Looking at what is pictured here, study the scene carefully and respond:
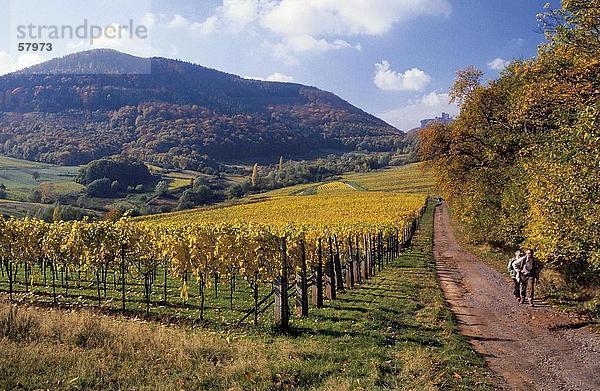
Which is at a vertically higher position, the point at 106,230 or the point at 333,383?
the point at 106,230

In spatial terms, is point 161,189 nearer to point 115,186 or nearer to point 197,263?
point 115,186

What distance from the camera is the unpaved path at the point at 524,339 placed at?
9969mm

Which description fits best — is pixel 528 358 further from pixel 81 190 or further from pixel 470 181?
pixel 81 190

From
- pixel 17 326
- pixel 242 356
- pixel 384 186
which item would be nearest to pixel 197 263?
pixel 17 326

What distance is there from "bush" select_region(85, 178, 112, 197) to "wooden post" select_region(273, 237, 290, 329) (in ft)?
327

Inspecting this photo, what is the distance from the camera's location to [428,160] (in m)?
38.4

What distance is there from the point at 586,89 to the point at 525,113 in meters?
5.65

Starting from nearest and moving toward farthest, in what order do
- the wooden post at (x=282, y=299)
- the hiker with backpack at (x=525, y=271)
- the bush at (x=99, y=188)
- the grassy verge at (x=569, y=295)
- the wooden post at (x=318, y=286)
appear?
the wooden post at (x=282, y=299)
the grassy verge at (x=569, y=295)
the wooden post at (x=318, y=286)
the hiker with backpack at (x=525, y=271)
the bush at (x=99, y=188)

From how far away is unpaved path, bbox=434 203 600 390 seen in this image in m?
9.97

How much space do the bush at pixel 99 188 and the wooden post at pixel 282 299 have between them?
99.6 metres

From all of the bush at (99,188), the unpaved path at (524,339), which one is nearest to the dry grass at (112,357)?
the unpaved path at (524,339)

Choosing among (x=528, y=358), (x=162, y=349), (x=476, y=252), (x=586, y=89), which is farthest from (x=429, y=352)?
(x=476, y=252)

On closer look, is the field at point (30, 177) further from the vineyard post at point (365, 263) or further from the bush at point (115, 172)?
the vineyard post at point (365, 263)

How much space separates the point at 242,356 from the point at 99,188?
4104 inches
